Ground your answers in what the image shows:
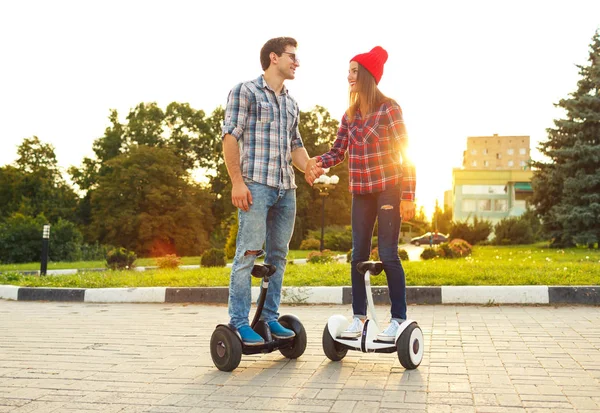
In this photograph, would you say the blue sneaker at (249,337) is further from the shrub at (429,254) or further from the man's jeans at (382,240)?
the shrub at (429,254)

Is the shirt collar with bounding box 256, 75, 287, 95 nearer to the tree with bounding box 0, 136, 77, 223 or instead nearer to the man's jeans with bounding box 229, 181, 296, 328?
the man's jeans with bounding box 229, 181, 296, 328

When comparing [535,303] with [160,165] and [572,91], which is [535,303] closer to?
[572,91]

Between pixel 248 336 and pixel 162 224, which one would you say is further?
pixel 162 224

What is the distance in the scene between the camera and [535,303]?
23.7 feet

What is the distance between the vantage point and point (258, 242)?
4078mm

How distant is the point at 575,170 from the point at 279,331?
22902 millimetres

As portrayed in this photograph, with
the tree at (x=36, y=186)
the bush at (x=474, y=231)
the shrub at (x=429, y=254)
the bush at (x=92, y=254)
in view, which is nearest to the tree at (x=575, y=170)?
the bush at (x=474, y=231)

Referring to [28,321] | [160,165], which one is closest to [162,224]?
[160,165]

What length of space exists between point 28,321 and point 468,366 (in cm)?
458

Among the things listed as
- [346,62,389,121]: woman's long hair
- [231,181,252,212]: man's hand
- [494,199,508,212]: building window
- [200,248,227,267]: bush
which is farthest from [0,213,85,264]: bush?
[494,199,508,212]: building window

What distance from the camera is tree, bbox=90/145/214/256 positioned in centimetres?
4300

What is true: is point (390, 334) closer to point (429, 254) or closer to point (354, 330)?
point (354, 330)

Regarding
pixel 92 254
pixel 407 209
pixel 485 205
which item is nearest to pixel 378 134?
pixel 407 209

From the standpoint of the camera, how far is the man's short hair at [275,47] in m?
4.33
